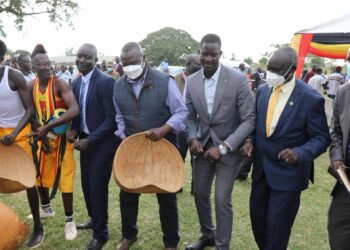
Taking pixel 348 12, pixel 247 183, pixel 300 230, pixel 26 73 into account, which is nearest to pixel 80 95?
pixel 300 230

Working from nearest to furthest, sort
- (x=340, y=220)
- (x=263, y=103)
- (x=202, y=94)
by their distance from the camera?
(x=340, y=220) → (x=263, y=103) → (x=202, y=94)

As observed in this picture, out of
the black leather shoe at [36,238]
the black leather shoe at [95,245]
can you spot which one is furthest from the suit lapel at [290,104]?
the black leather shoe at [36,238]

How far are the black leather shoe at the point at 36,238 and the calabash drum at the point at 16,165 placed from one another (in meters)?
0.76

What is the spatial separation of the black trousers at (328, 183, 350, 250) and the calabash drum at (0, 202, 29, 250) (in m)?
2.37

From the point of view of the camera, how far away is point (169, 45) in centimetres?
6062

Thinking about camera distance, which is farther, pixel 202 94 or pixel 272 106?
pixel 202 94

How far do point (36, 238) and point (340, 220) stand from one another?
2867 millimetres

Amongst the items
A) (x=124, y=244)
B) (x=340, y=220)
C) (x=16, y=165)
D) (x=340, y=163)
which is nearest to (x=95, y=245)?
(x=124, y=244)

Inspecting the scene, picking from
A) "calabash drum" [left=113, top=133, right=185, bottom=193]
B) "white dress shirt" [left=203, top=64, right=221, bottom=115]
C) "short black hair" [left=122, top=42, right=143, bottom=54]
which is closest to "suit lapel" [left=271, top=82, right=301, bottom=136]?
"white dress shirt" [left=203, top=64, right=221, bottom=115]

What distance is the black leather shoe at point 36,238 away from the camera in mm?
3547

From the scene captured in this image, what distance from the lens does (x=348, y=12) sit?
7.23m

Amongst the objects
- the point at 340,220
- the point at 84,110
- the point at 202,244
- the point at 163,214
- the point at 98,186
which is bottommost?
the point at 202,244

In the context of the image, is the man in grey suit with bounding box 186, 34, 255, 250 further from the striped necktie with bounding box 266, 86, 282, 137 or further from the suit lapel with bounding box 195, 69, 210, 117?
the striped necktie with bounding box 266, 86, 282, 137

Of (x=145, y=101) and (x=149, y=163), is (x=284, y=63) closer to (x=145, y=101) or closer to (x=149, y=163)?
(x=145, y=101)
